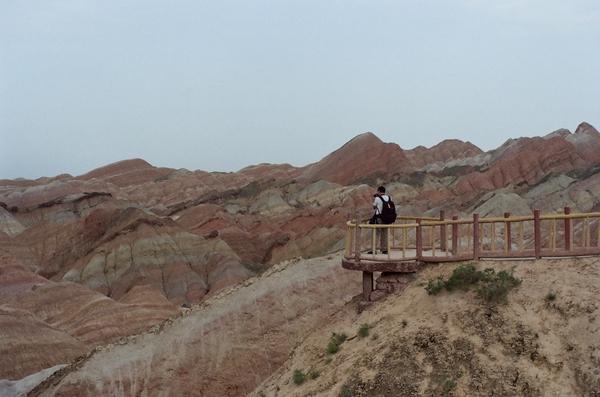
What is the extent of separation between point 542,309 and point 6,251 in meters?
52.5

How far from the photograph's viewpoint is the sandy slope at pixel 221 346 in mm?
17281

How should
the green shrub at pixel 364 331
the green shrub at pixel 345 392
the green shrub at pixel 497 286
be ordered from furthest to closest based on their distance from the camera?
the green shrub at pixel 364 331 → the green shrub at pixel 497 286 → the green shrub at pixel 345 392

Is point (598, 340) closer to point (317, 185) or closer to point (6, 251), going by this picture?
point (6, 251)

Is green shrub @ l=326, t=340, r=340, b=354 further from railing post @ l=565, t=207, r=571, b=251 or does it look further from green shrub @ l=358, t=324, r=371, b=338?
railing post @ l=565, t=207, r=571, b=251

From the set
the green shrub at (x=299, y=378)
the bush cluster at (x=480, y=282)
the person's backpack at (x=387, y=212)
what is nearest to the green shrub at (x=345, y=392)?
the green shrub at (x=299, y=378)

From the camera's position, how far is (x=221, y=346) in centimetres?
1772

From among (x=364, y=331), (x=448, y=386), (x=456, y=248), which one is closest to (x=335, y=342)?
(x=364, y=331)

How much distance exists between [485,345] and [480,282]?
4.51 feet

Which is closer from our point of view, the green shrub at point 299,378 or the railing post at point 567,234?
the railing post at point 567,234

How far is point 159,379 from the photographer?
1752 cm

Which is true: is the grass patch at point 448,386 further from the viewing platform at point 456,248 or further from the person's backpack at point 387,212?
the person's backpack at point 387,212

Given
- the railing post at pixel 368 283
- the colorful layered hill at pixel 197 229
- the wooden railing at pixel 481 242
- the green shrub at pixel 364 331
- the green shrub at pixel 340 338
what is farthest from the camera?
the colorful layered hill at pixel 197 229

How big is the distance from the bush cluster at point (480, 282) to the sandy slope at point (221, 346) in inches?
244

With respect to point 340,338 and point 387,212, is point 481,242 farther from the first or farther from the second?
point 340,338
